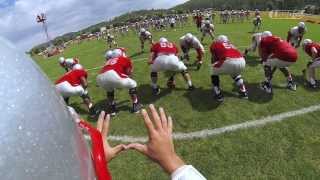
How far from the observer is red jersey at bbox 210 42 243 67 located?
1509 centimetres

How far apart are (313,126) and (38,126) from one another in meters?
12.5

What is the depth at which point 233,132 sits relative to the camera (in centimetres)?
1345

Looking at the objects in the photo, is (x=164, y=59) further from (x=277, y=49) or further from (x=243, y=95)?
(x=277, y=49)

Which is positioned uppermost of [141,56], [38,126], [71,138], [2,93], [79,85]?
[2,93]

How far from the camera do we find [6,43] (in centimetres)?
192

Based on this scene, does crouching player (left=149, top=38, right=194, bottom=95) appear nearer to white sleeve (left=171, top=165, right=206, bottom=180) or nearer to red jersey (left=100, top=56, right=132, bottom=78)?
red jersey (left=100, top=56, right=132, bottom=78)

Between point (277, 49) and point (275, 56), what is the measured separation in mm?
208

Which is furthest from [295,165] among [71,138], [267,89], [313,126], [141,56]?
[141,56]

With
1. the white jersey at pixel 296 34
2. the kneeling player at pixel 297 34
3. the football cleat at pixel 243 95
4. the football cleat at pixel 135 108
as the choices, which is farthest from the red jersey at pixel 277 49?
the white jersey at pixel 296 34

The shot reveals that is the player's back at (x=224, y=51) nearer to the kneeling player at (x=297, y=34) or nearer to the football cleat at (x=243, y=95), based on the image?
the football cleat at (x=243, y=95)

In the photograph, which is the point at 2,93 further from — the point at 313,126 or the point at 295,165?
the point at 313,126

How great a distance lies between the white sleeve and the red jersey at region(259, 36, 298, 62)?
1365 centimetres

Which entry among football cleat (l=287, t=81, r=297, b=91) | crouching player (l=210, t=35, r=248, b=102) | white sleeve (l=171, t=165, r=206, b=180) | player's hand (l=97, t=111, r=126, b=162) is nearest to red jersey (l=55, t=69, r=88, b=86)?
crouching player (l=210, t=35, r=248, b=102)

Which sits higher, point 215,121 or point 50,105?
point 50,105
